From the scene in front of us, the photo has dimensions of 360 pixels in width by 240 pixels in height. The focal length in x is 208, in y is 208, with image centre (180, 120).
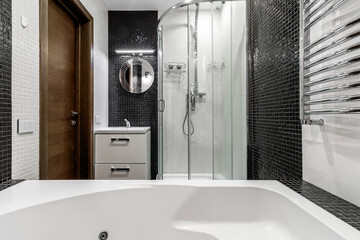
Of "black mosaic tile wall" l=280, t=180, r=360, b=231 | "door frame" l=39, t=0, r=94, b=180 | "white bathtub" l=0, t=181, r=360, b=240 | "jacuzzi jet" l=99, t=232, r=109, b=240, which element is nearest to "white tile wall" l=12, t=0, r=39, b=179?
"white bathtub" l=0, t=181, r=360, b=240

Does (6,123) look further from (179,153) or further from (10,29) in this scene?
(179,153)

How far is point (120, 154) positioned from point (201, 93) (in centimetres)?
112

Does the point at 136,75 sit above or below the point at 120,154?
above

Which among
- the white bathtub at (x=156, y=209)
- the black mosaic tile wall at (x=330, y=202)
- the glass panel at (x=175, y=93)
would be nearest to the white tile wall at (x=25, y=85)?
the white bathtub at (x=156, y=209)

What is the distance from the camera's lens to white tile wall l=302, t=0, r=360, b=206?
69 centimetres

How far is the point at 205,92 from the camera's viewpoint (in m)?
2.03

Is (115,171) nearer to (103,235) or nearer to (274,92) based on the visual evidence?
(103,235)

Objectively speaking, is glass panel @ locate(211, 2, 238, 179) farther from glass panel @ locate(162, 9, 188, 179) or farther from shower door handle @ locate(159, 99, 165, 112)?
shower door handle @ locate(159, 99, 165, 112)

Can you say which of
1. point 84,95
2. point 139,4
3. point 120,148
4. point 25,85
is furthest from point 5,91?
point 139,4

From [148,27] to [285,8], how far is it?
7.28ft

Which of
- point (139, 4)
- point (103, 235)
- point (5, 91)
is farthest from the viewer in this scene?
point (139, 4)

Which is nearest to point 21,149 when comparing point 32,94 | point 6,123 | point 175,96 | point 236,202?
point 6,123

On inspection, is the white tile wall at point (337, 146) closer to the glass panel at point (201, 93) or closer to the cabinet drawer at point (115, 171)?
the glass panel at point (201, 93)

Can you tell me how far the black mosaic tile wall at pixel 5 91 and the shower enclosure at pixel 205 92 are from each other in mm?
1396
